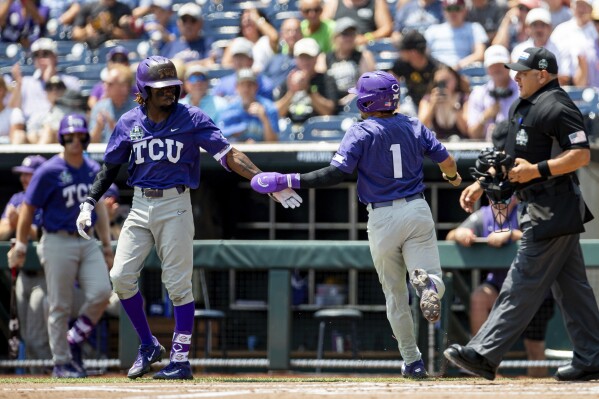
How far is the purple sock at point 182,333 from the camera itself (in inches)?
263

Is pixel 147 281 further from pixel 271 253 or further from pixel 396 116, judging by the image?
pixel 396 116

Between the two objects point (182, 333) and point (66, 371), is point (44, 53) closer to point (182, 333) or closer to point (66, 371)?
point (66, 371)

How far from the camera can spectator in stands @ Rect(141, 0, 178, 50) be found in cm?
1292

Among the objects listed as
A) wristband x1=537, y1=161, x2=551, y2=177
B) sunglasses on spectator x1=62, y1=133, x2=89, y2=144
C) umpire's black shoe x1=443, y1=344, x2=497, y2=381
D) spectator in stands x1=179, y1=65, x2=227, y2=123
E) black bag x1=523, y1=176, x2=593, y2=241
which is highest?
spectator in stands x1=179, y1=65, x2=227, y2=123

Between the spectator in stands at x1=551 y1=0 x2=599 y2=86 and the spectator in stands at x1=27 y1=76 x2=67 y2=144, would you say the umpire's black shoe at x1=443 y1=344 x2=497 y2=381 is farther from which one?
the spectator in stands at x1=27 y1=76 x2=67 y2=144

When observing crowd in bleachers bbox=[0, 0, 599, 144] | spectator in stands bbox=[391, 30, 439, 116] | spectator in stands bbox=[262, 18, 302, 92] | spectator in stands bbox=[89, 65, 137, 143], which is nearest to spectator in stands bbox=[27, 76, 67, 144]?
crowd in bleachers bbox=[0, 0, 599, 144]

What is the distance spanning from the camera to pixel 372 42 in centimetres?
1184

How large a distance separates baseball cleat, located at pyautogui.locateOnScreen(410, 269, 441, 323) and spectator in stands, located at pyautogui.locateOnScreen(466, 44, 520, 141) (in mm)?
3767

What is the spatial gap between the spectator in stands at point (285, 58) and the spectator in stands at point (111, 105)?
147 cm

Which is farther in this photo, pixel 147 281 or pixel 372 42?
pixel 372 42

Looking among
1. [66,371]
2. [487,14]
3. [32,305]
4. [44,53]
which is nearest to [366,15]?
[487,14]

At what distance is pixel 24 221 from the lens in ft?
28.6

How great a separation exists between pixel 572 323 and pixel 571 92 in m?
3.80

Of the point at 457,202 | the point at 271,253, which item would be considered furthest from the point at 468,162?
the point at 271,253
